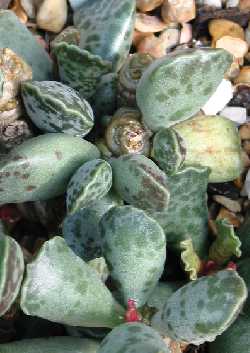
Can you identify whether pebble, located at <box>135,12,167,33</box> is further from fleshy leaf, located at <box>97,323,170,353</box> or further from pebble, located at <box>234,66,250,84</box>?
fleshy leaf, located at <box>97,323,170,353</box>

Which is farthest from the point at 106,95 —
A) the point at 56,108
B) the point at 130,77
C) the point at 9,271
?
the point at 9,271

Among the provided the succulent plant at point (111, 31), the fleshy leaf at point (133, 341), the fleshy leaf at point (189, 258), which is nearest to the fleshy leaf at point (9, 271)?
the fleshy leaf at point (133, 341)

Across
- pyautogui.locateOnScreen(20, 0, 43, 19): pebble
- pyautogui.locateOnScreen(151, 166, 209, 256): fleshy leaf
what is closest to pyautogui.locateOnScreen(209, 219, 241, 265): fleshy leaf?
pyautogui.locateOnScreen(151, 166, 209, 256): fleshy leaf

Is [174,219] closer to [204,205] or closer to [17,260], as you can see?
[204,205]

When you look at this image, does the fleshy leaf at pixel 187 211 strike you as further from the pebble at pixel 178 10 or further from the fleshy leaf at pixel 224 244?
the pebble at pixel 178 10

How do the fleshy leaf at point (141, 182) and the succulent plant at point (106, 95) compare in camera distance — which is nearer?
the fleshy leaf at point (141, 182)

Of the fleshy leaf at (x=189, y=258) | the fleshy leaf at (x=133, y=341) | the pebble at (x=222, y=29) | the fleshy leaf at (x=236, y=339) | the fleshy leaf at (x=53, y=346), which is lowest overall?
the fleshy leaf at (x=236, y=339)
